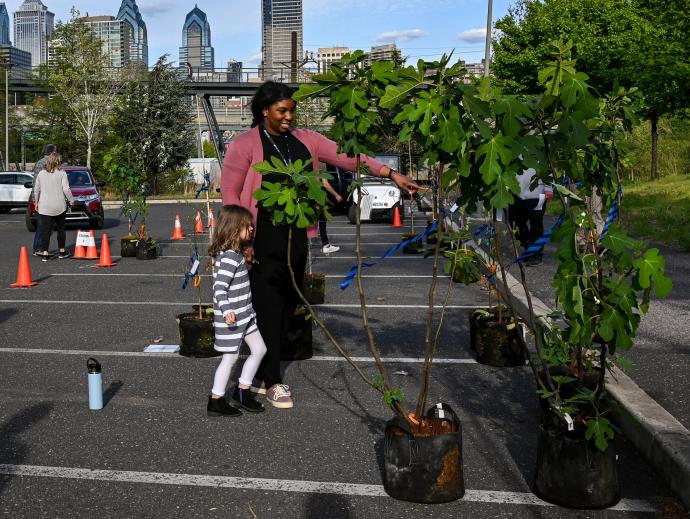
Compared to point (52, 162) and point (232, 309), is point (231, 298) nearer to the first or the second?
point (232, 309)

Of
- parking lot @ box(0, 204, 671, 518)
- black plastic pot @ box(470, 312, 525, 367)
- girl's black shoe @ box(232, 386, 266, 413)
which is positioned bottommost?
parking lot @ box(0, 204, 671, 518)

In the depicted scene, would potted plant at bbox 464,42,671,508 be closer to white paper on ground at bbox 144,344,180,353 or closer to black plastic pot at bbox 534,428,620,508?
black plastic pot at bbox 534,428,620,508

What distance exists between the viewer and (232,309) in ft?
19.0

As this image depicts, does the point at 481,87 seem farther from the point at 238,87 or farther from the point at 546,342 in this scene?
the point at 238,87

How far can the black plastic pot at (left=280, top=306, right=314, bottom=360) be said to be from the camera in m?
7.46

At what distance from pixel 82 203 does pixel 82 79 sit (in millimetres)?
38070

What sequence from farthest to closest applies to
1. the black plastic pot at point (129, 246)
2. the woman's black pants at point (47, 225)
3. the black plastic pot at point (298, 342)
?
the black plastic pot at point (129, 246)
the woman's black pants at point (47, 225)
the black plastic pot at point (298, 342)

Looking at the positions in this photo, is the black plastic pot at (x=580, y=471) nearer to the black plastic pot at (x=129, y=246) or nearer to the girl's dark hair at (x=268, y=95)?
the girl's dark hair at (x=268, y=95)

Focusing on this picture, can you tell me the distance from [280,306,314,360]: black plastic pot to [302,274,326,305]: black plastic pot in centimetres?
250

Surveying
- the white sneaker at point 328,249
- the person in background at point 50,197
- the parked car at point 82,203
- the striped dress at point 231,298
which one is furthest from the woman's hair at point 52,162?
the striped dress at point 231,298

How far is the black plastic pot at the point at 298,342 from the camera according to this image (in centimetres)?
746

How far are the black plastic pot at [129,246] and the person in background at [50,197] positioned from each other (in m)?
1.12

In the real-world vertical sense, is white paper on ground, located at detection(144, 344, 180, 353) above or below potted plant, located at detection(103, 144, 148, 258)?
below

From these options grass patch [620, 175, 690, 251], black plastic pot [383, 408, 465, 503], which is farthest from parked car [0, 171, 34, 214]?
black plastic pot [383, 408, 465, 503]
